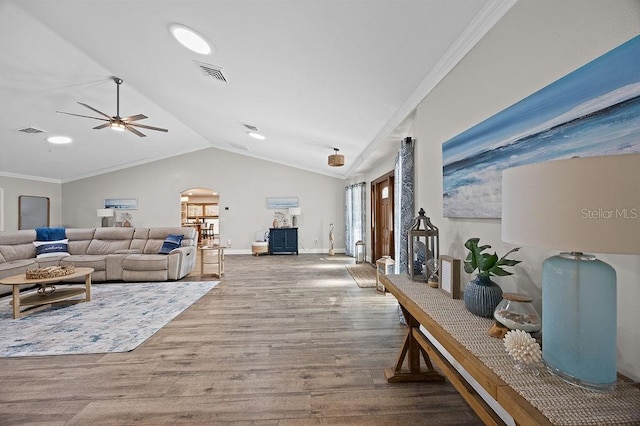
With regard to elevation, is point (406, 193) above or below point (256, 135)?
below

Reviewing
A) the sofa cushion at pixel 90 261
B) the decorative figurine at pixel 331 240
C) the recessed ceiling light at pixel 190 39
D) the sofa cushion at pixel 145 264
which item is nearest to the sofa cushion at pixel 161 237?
the sofa cushion at pixel 145 264

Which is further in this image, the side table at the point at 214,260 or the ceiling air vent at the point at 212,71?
the side table at the point at 214,260

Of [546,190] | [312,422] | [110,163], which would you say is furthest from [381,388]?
[110,163]

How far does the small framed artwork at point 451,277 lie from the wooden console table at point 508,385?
7cm

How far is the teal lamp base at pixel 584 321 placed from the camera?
2.69 feet

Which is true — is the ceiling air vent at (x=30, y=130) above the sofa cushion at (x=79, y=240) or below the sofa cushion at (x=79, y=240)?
above

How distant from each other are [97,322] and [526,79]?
14.9 ft

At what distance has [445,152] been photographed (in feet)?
7.11

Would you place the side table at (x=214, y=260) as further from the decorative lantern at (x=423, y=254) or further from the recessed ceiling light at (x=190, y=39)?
the decorative lantern at (x=423, y=254)

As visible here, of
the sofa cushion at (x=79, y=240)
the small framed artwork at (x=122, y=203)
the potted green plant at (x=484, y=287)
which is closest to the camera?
the potted green plant at (x=484, y=287)

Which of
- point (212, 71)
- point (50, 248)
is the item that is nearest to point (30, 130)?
point (50, 248)

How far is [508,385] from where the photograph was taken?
89cm

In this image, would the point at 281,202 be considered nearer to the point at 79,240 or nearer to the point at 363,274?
the point at 363,274

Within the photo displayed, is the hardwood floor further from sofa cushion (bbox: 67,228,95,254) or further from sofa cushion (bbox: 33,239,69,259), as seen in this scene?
Result: sofa cushion (bbox: 67,228,95,254)
